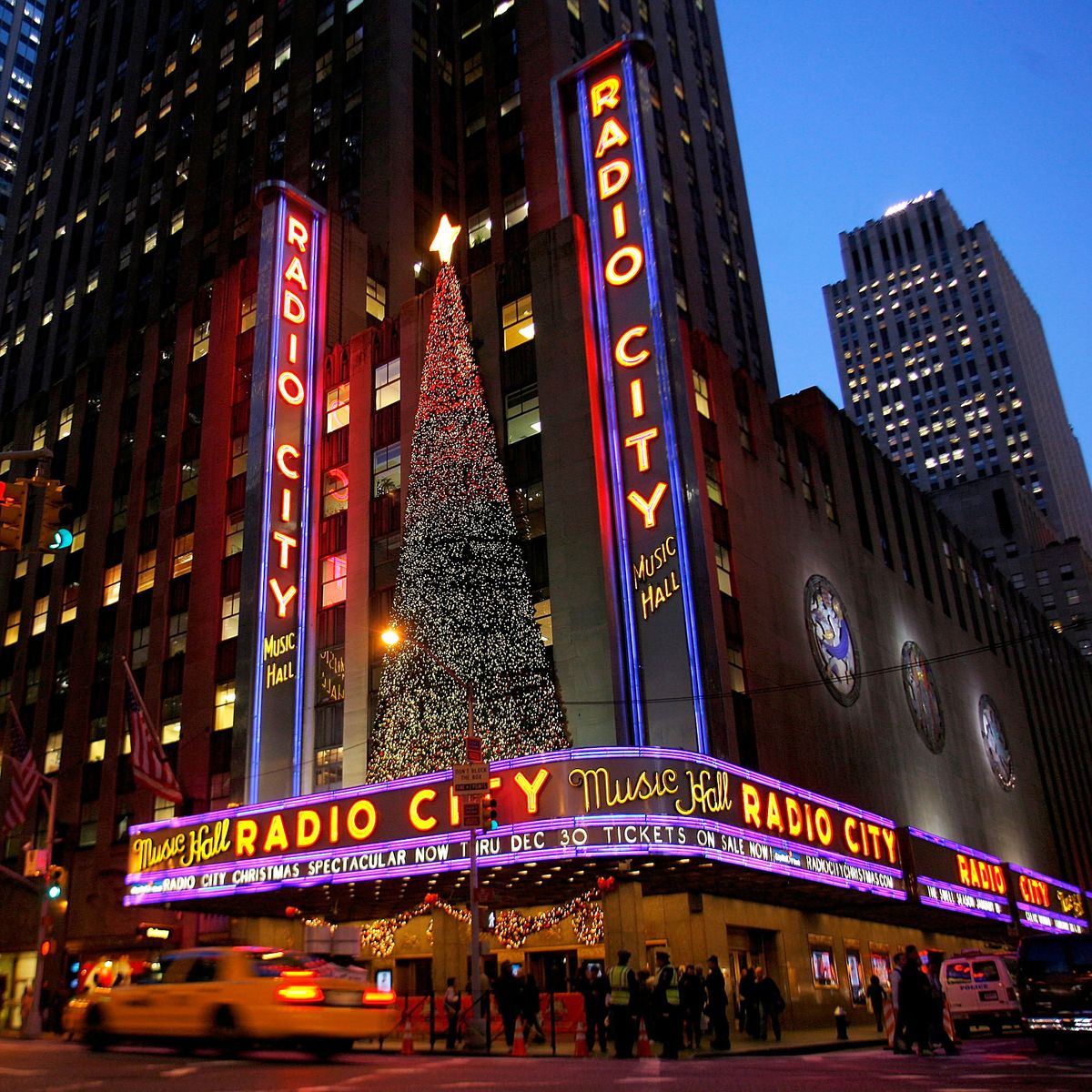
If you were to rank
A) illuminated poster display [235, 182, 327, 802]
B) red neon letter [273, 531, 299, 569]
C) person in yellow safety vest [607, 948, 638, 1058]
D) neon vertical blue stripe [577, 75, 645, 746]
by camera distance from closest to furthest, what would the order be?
person in yellow safety vest [607, 948, 638, 1058]
neon vertical blue stripe [577, 75, 645, 746]
illuminated poster display [235, 182, 327, 802]
red neon letter [273, 531, 299, 569]

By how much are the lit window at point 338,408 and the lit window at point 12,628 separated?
22398 mm

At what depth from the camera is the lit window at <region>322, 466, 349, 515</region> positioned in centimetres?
4306

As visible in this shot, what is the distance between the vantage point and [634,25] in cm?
6931

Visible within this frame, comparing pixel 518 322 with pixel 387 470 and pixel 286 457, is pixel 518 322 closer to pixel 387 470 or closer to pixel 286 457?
pixel 387 470

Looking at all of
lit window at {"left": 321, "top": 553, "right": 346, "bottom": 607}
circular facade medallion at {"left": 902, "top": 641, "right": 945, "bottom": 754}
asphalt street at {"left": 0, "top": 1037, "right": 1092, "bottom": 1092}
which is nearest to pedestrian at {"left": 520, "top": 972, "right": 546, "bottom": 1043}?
asphalt street at {"left": 0, "top": 1037, "right": 1092, "bottom": 1092}

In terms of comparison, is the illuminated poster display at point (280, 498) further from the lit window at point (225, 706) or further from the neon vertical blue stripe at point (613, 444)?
the neon vertical blue stripe at point (613, 444)

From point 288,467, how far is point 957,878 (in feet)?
96.9

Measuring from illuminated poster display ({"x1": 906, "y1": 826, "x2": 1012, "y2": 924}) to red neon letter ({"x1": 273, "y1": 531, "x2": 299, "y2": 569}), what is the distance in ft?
79.0

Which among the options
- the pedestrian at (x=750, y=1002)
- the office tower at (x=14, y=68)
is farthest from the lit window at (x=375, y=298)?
the office tower at (x=14, y=68)

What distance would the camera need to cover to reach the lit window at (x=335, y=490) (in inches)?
1695

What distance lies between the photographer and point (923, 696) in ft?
170

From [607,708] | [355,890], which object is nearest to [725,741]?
[607,708]

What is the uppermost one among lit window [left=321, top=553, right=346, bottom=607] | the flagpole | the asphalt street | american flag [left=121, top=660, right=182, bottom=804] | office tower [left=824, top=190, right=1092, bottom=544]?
office tower [left=824, top=190, right=1092, bottom=544]

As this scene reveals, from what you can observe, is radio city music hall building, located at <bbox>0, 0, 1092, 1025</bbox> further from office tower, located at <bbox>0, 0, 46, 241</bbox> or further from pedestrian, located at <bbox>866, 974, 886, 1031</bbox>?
office tower, located at <bbox>0, 0, 46, 241</bbox>
